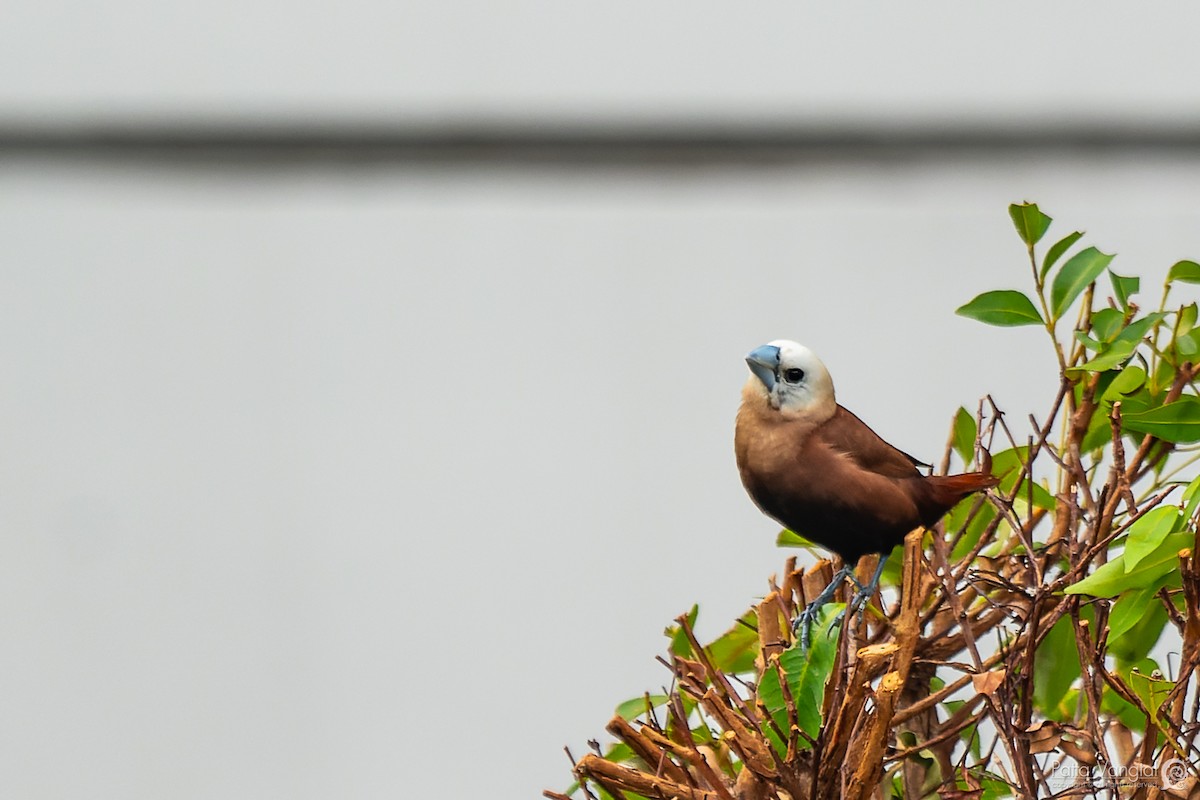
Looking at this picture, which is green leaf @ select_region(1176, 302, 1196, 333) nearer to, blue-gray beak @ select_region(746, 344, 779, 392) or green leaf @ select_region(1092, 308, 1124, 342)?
green leaf @ select_region(1092, 308, 1124, 342)

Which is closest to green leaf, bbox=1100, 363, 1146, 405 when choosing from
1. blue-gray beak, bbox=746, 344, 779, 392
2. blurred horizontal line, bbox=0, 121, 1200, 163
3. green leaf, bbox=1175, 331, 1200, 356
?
green leaf, bbox=1175, 331, 1200, 356

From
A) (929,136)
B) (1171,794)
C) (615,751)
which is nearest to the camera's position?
(1171,794)

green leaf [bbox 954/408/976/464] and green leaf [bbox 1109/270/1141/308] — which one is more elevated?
green leaf [bbox 1109/270/1141/308]

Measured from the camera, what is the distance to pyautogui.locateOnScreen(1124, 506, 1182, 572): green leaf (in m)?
0.33

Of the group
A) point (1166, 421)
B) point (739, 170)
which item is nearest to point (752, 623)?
point (1166, 421)

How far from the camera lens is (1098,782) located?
14.5 inches

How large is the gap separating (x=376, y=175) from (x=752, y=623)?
2.08 ft

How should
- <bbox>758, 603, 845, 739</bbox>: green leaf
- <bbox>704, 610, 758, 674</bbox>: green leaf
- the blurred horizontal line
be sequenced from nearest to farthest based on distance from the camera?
1. <bbox>758, 603, 845, 739</bbox>: green leaf
2. <bbox>704, 610, 758, 674</bbox>: green leaf
3. the blurred horizontal line

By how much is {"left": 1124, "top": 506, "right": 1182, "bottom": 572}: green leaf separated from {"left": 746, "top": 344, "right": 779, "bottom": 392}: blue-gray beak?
0.41 ft

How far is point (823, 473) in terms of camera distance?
0.37 m

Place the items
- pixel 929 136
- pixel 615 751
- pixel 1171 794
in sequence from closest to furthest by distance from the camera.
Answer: pixel 1171 794 < pixel 615 751 < pixel 929 136

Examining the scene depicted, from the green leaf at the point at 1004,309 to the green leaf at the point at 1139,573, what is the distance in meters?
0.11

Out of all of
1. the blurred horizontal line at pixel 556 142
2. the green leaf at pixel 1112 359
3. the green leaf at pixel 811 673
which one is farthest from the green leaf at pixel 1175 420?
the blurred horizontal line at pixel 556 142

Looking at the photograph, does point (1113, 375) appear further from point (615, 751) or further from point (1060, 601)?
point (615, 751)
